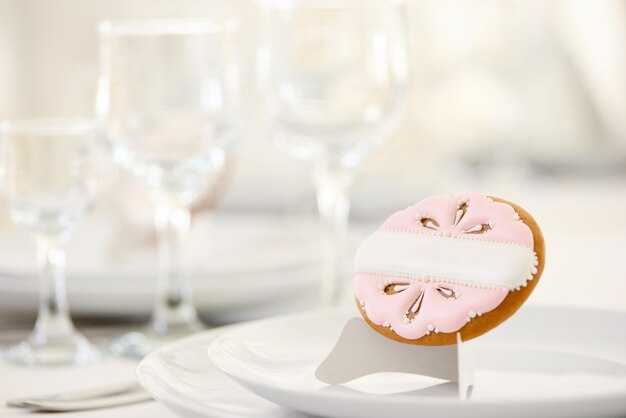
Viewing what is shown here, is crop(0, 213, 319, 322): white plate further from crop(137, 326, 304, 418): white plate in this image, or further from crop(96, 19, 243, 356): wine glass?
crop(137, 326, 304, 418): white plate

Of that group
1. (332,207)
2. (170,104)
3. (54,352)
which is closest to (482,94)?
(332,207)

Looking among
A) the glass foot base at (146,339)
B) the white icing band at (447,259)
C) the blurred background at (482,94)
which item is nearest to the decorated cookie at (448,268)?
the white icing band at (447,259)

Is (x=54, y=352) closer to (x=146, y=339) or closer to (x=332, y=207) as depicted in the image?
(x=146, y=339)

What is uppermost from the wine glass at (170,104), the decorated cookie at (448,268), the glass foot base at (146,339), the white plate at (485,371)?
the wine glass at (170,104)

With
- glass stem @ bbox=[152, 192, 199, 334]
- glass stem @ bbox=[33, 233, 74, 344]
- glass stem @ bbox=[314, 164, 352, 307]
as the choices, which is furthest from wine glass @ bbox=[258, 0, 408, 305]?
glass stem @ bbox=[33, 233, 74, 344]

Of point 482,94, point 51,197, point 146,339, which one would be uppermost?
point 482,94

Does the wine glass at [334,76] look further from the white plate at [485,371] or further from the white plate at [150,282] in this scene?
the white plate at [485,371]
